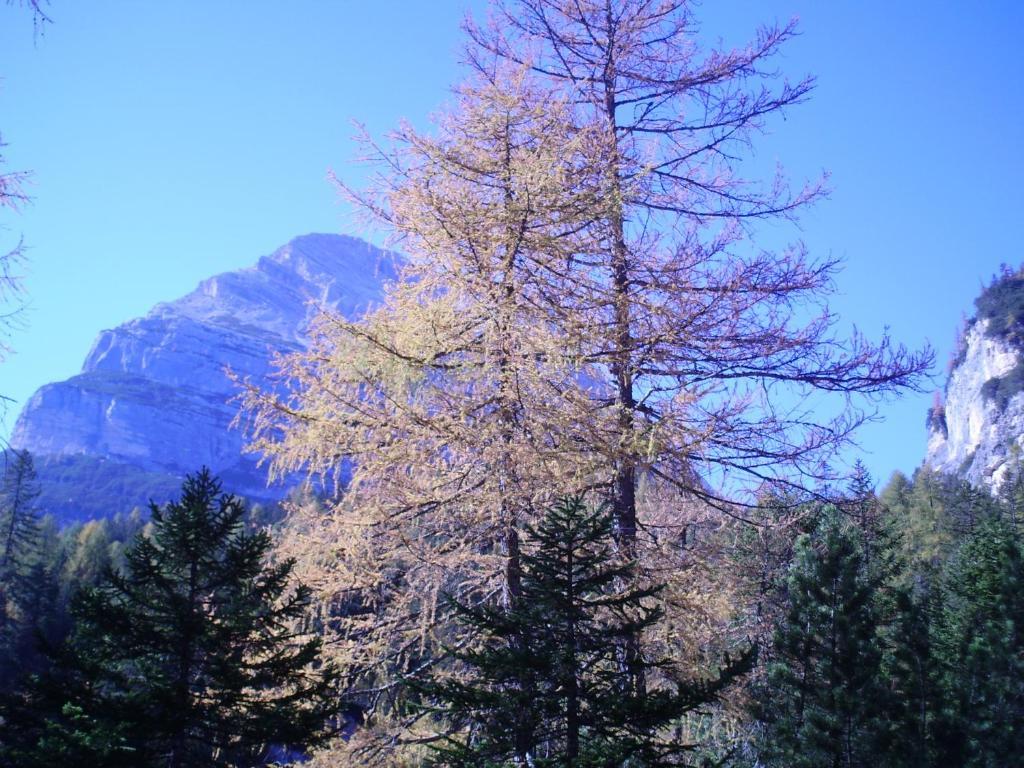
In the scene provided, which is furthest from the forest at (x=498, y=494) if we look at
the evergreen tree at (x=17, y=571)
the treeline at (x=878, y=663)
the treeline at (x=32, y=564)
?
the evergreen tree at (x=17, y=571)

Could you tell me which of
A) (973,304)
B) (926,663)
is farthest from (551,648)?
(973,304)

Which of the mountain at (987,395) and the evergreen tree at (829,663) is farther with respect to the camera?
the mountain at (987,395)

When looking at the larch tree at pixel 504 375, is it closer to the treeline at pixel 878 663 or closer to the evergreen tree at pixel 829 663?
the treeline at pixel 878 663

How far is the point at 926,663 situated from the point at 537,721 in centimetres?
1913

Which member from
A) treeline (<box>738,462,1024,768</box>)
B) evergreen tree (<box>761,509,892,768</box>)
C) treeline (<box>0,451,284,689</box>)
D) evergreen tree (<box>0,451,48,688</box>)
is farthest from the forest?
evergreen tree (<box>0,451,48,688</box>)

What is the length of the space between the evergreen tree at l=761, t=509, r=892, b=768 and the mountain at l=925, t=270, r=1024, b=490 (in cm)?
10374

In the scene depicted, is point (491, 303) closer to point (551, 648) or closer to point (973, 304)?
point (551, 648)

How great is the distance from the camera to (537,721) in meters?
4.43

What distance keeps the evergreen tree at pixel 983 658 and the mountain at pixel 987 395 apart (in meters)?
90.5

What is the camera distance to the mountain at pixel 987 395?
12262 cm

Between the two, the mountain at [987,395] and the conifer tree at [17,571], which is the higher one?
the mountain at [987,395]

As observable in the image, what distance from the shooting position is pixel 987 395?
13275 cm

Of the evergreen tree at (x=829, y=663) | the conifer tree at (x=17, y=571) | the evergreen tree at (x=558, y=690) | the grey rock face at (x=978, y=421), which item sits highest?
the grey rock face at (x=978, y=421)

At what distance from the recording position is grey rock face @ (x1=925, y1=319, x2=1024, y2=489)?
12044cm
